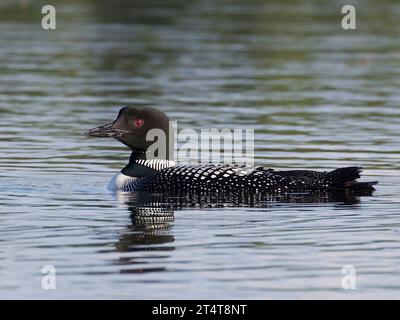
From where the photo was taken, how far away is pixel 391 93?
18.0 m

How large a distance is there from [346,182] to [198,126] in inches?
172

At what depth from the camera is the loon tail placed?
10.6 meters

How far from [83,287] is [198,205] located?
297 centimetres

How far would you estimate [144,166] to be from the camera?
11.2m

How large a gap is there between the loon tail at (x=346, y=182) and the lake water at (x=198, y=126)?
5.6 inches

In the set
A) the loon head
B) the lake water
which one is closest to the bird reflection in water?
the lake water

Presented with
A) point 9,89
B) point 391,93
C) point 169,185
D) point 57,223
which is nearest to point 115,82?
point 9,89

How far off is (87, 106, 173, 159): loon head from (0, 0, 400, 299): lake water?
52cm

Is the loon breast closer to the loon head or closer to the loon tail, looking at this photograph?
the loon head

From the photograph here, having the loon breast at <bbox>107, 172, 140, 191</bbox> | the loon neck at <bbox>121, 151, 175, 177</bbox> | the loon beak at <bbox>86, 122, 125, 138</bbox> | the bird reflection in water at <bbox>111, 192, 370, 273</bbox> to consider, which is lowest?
the bird reflection in water at <bbox>111, 192, 370, 273</bbox>

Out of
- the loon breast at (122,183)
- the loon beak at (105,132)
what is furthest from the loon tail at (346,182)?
the loon beak at (105,132)

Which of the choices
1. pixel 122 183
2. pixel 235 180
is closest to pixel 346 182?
pixel 235 180

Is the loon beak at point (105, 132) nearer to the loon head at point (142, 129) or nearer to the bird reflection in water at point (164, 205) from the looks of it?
the loon head at point (142, 129)

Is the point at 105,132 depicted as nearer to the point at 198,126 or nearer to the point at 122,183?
the point at 122,183
